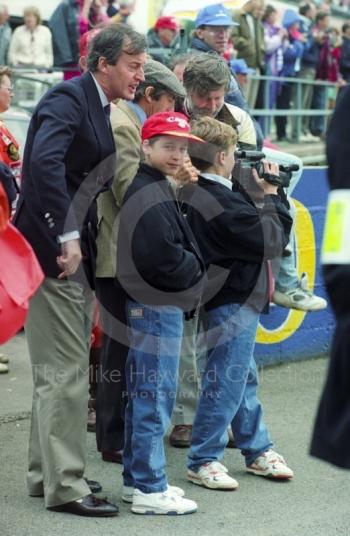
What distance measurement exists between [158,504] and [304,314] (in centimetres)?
361

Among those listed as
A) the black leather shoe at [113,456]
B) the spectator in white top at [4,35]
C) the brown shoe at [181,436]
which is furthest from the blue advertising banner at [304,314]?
the spectator in white top at [4,35]

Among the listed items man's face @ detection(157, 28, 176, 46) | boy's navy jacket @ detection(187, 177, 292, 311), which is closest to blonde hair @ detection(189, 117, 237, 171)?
boy's navy jacket @ detection(187, 177, 292, 311)

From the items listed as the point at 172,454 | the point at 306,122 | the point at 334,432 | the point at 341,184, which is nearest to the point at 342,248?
the point at 341,184

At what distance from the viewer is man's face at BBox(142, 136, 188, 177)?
5199 millimetres

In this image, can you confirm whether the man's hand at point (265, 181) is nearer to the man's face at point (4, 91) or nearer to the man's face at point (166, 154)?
the man's face at point (166, 154)

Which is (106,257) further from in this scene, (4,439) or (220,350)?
(4,439)

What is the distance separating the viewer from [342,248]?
2666 millimetres

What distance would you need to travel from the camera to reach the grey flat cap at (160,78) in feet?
19.2

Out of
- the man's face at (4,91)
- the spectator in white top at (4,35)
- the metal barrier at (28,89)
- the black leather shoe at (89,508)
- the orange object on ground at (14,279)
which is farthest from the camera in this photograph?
the spectator in white top at (4,35)

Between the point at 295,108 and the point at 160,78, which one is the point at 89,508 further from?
the point at 295,108

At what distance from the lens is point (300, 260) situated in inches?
334

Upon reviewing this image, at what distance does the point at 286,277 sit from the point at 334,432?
13.3ft

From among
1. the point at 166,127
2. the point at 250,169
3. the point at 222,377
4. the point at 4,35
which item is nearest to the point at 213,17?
the point at 250,169

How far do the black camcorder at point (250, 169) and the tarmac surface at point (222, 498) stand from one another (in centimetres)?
146
